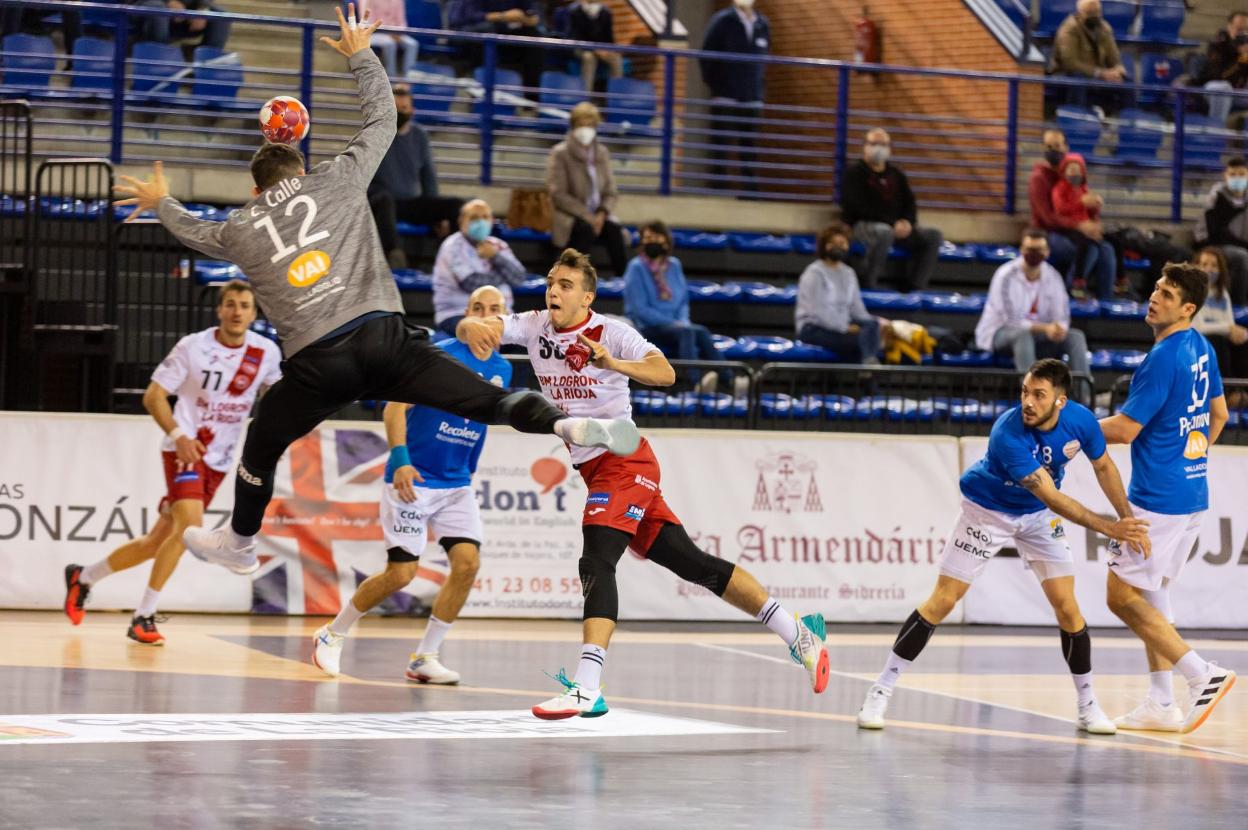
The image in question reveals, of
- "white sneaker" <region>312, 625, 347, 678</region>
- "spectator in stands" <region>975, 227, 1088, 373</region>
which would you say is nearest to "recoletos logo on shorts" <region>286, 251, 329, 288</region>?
"white sneaker" <region>312, 625, 347, 678</region>

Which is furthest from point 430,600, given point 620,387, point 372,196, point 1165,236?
point 1165,236

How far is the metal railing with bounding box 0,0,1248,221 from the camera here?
1977 cm

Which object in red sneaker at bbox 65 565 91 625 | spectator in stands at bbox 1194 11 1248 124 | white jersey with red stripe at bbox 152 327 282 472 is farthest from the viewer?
spectator in stands at bbox 1194 11 1248 124

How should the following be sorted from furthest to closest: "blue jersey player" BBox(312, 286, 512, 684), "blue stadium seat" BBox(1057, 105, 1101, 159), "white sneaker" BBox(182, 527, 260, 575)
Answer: "blue stadium seat" BBox(1057, 105, 1101, 159) < "blue jersey player" BBox(312, 286, 512, 684) < "white sneaker" BBox(182, 527, 260, 575)

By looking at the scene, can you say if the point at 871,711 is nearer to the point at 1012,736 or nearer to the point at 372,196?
the point at 1012,736

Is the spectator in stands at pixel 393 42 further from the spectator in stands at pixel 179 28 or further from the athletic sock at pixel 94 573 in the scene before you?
the athletic sock at pixel 94 573

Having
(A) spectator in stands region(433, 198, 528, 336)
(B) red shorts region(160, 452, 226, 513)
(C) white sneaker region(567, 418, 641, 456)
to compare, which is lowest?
(B) red shorts region(160, 452, 226, 513)

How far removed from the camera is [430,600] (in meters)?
15.9

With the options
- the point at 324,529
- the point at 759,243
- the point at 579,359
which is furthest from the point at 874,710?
the point at 759,243

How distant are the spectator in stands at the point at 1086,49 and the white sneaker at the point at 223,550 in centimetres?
1711

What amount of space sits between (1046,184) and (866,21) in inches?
217

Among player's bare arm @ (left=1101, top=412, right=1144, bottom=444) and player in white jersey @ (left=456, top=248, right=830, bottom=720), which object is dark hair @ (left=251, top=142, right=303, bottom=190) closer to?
player in white jersey @ (left=456, top=248, right=830, bottom=720)

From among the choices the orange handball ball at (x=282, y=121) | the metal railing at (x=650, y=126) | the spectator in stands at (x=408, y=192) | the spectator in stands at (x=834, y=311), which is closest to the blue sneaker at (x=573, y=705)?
the orange handball ball at (x=282, y=121)

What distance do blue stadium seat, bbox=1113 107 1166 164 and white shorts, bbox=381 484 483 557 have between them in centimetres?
1568
